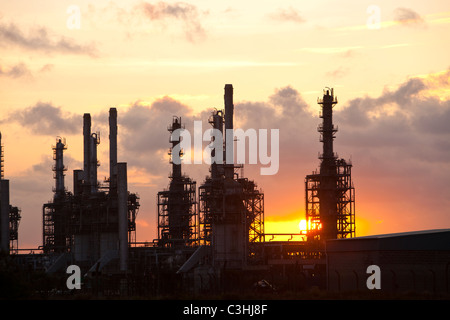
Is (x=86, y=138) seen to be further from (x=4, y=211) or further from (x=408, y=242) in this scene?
(x=408, y=242)

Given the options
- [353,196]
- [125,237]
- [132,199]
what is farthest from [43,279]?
[353,196]

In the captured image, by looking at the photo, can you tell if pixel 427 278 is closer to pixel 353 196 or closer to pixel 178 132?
pixel 353 196

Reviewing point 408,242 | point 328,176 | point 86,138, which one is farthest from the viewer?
point 86,138

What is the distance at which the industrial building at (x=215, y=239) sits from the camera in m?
64.4

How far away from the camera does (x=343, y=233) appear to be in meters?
93.9

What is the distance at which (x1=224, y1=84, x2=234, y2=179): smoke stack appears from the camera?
3322 inches

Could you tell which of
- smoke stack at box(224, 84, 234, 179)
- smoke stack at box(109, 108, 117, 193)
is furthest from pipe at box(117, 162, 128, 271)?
smoke stack at box(109, 108, 117, 193)

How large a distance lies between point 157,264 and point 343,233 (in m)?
19.6

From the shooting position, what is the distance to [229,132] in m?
85.5

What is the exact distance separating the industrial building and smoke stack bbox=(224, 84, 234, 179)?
0.31ft

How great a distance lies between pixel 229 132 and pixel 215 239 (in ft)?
33.7

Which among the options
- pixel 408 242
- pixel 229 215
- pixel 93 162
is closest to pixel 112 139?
pixel 93 162

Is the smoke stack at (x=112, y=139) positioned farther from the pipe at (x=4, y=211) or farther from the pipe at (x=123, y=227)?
the pipe at (x=123, y=227)
